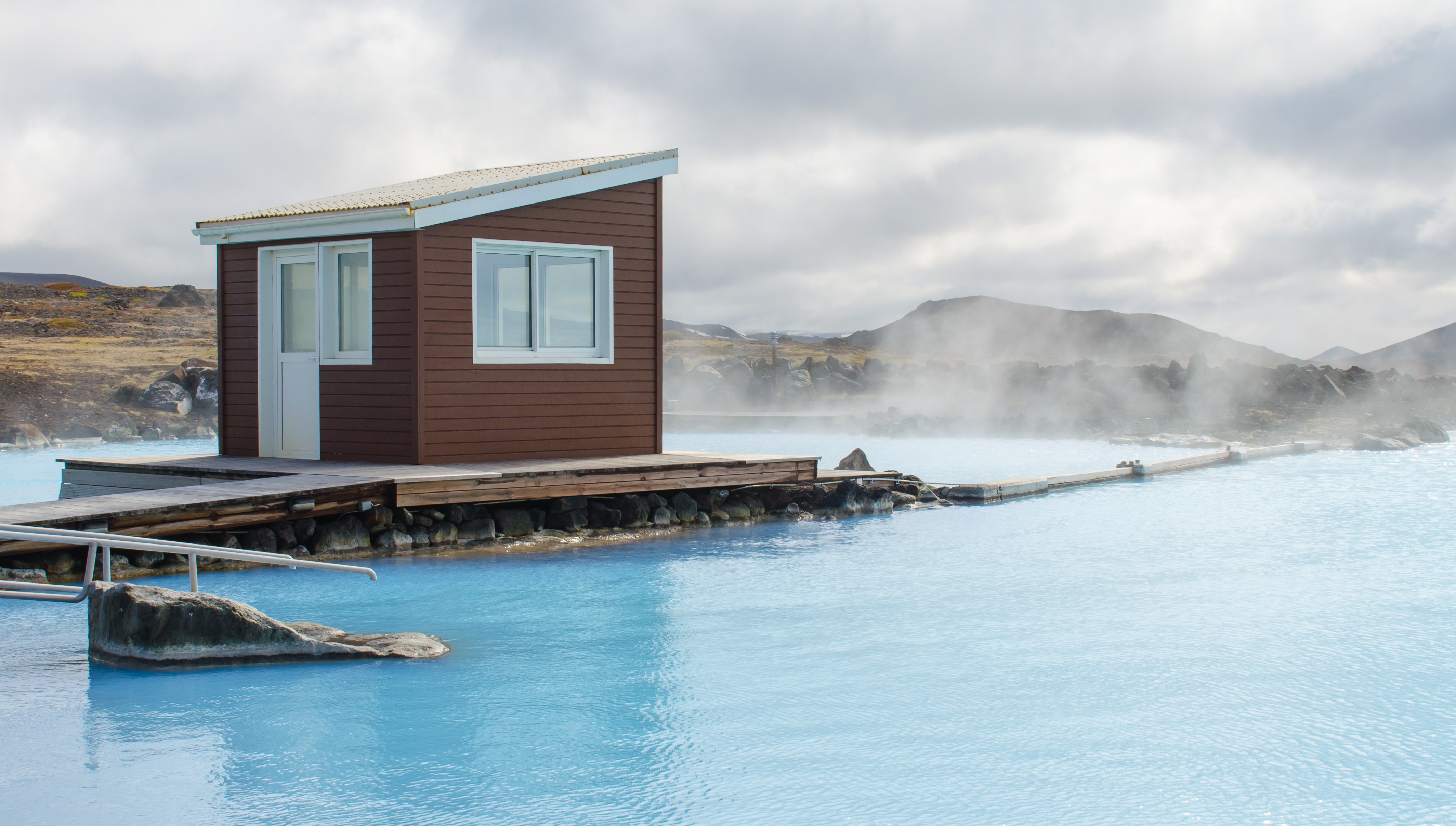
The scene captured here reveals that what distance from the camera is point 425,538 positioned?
344 inches

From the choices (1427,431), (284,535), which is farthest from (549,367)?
(1427,431)

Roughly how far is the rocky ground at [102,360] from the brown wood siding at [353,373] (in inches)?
525

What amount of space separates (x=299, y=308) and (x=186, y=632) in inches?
213

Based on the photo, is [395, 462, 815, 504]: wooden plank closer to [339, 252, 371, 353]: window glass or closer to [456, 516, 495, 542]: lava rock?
[456, 516, 495, 542]: lava rock

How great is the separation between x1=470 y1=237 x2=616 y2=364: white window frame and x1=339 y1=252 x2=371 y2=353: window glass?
962 millimetres

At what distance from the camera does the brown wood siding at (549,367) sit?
9.32 metres

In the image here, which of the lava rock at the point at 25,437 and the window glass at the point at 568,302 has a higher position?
the window glass at the point at 568,302

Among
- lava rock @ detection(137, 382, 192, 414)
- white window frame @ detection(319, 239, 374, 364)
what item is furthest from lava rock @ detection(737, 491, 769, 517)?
lava rock @ detection(137, 382, 192, 414)

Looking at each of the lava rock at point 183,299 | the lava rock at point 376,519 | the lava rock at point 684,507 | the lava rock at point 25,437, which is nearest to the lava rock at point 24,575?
the lava rock at point 376,519

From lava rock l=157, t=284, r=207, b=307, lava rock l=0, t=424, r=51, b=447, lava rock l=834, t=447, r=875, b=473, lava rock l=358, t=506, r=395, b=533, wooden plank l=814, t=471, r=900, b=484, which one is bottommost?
lava rock l=358, t=506, r=395, b=533

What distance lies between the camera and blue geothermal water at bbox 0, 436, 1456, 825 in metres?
3.80

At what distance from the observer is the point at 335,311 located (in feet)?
32.2

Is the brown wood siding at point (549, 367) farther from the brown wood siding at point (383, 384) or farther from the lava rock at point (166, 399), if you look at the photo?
the lava rock at point (166, 399)

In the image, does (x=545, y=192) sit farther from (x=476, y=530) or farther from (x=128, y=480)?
(x=128, y=480)
